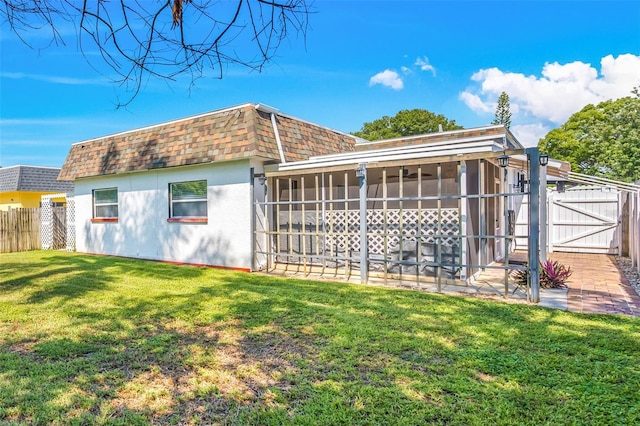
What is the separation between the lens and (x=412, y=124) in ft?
121

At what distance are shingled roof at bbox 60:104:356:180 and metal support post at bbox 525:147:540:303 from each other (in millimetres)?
5478

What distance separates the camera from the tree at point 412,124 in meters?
36.8

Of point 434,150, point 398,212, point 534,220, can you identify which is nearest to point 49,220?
point 398,212

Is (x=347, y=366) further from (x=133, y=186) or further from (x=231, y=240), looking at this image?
(x=133, y=186)

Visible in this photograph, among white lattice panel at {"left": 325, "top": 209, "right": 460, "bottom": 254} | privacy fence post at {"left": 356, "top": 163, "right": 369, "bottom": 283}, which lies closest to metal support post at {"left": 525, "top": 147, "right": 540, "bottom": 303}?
white lattice panel at {"left": 325, "top": 209, "right": 460, "bottom": 254}

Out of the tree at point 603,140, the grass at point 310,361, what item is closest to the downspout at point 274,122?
the grass at point 310,361

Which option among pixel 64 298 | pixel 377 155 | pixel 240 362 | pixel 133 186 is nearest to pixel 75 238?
pixel 133 186

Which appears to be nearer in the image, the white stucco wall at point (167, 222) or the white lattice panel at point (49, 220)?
the white stucco wall at point (167, 222)

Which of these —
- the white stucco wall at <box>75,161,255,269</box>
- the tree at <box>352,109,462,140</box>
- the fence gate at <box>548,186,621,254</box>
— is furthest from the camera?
the tree at <box>352,109,462,140</box>

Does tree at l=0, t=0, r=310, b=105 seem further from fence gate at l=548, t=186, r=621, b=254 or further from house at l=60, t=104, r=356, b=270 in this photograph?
fence gate at l=548, t=186, r=621, b=254

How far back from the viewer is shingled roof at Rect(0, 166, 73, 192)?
884 inches

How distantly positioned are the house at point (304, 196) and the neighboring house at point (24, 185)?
1377 centimetres

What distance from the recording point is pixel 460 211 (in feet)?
23.5

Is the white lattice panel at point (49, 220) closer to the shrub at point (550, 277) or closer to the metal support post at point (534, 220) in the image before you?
the shrub at point (550, 277)
